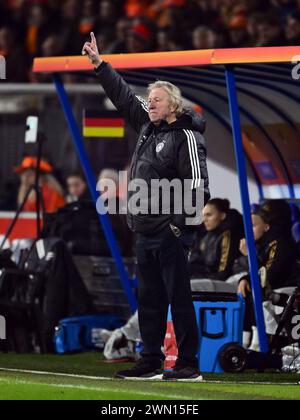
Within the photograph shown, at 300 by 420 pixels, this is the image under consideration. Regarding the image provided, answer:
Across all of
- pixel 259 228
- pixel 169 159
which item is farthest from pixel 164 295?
pixel 259 228

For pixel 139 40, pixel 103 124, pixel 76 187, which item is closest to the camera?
pixel 103 124

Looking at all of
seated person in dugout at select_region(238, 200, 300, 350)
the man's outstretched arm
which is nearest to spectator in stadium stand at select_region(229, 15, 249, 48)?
seated person in dugout at select_region(238, 200, 300, 350)

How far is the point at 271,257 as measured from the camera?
12328 mm

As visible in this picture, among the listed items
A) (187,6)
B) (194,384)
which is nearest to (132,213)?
(194,384)

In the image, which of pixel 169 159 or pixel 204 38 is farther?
pixel 204 38

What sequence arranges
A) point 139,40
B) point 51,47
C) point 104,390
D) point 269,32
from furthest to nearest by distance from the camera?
point 51,47 → point 139,40 → point 269,32 → point 104,390

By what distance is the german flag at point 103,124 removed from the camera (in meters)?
13.7

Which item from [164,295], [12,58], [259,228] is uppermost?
[12,58]

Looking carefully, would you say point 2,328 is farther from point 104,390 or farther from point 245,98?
point 104,390

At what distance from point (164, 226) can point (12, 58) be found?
971 cm

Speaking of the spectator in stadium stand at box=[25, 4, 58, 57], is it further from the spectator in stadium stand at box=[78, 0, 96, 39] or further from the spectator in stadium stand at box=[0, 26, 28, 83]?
the spectator in stadium stand at box=[78, 0, 96, 39]

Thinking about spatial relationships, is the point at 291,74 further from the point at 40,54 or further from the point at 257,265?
the point at 40,54

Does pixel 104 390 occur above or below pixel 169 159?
below

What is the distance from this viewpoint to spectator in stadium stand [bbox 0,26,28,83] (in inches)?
770
